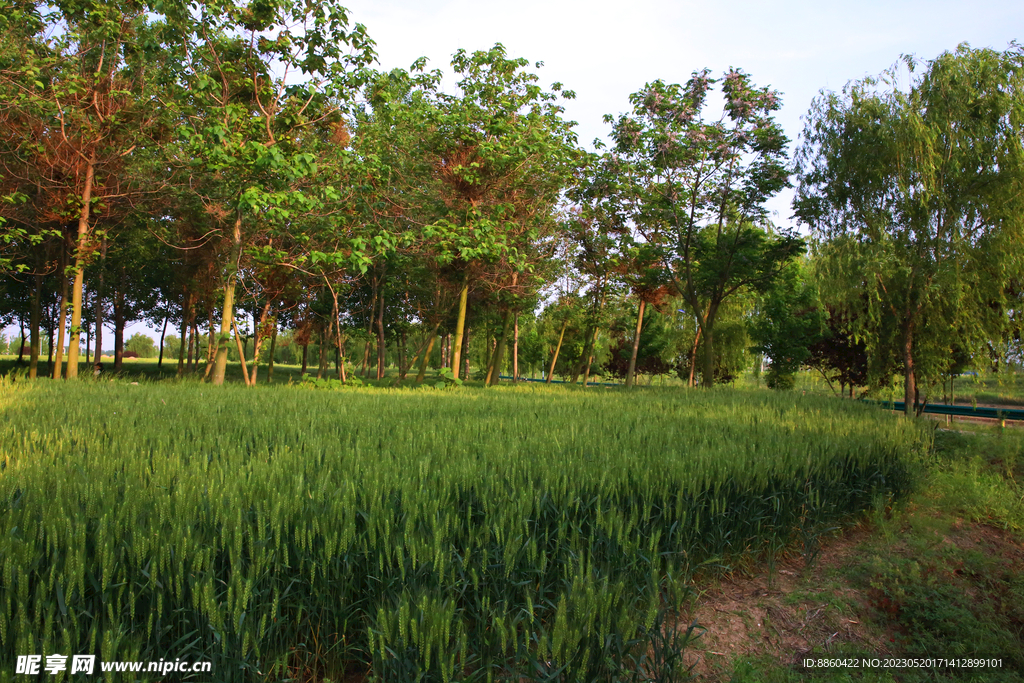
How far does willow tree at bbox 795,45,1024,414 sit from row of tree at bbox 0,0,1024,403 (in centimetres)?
5

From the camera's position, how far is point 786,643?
3355mm

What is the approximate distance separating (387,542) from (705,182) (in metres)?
17.0

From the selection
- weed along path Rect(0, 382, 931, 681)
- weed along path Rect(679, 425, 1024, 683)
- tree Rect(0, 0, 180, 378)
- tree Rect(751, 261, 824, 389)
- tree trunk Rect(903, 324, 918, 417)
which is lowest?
weed along path Rect(679, 425, 1024, 683)

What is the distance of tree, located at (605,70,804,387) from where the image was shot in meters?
16.1

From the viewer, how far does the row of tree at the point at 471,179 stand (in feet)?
36.7

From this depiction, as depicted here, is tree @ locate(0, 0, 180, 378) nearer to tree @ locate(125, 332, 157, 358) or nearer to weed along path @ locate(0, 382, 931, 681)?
weed along path @ locate(0, 382, 931, 681)

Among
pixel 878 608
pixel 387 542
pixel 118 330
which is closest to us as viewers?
pixel 387 542

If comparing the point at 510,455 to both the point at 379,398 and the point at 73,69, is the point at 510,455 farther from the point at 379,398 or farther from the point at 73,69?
the point at 73,69

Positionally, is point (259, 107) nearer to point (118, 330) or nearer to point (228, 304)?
point (228, 304)

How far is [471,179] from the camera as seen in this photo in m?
13.9

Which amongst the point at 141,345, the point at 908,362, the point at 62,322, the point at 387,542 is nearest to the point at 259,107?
the point at 62,322

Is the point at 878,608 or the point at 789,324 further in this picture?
the point at 789,324

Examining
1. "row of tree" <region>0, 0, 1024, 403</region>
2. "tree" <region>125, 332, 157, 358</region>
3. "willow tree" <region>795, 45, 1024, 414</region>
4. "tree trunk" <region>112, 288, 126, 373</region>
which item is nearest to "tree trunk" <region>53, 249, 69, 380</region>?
"row of tree" <region>0, 0, 1024, 403</region>

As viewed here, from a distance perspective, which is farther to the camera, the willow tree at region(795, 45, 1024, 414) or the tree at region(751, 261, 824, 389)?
the tree at region(751, 261, 824, 389)
